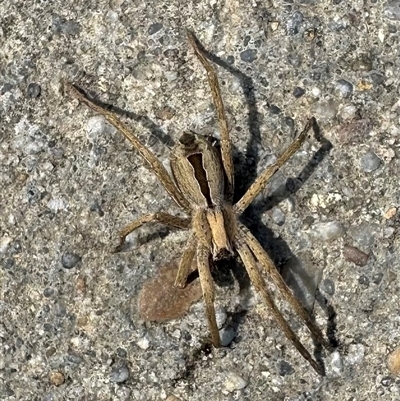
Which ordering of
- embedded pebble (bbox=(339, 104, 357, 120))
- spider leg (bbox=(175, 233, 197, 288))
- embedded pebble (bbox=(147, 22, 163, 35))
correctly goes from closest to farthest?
spider leg (bbox=(175, 233, 197, 288)), embedded pebble (bbox=(339, 104, 357, 120)), embedded pebble (bbox=(147, 22, 163, 35))

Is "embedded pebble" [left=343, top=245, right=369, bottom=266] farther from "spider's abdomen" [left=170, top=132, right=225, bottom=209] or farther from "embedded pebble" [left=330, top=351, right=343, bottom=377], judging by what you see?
"spider's abdomen" [left=170, top=132, right=225, bottom=209]

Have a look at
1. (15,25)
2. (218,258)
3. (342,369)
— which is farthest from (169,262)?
(15,25)

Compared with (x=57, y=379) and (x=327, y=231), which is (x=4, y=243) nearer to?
(x=57, y=379)

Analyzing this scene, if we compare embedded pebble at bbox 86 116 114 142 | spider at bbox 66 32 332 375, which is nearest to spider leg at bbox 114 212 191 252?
spider at bbox 66 32 332 375

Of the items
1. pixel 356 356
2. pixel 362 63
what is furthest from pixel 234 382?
pixel 362 63

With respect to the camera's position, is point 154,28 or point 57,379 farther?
point 154,28

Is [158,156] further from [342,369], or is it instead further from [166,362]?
[342,369]

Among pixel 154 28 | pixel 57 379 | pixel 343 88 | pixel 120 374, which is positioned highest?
pixel 343 88
